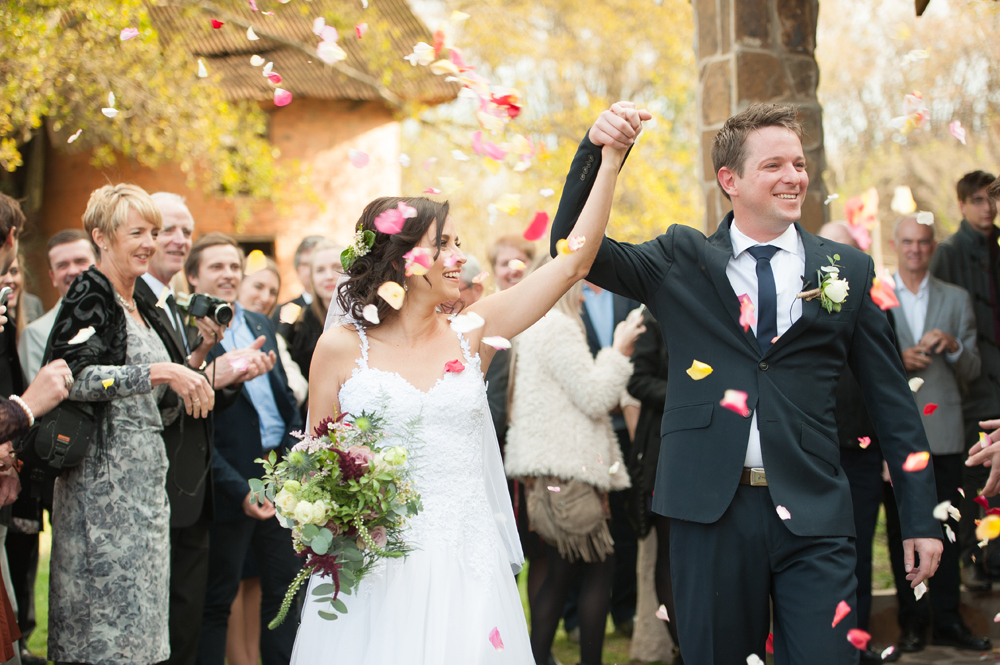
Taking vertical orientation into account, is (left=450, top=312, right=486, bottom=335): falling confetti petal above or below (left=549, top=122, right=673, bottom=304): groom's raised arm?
below

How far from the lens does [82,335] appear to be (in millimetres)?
3549

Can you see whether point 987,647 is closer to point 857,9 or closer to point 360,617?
point 360,617

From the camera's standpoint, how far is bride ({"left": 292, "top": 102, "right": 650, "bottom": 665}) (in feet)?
9.36

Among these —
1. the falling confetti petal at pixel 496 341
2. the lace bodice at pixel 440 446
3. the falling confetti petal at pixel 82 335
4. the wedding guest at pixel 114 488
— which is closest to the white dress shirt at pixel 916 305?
the falling confetti petal at pixel 496 341

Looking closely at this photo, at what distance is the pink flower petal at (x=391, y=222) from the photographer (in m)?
3.08

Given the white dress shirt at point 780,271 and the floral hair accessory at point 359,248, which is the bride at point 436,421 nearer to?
the floral hair accessory at point 359,248

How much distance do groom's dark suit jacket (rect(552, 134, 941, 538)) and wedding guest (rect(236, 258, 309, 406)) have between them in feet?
8.37

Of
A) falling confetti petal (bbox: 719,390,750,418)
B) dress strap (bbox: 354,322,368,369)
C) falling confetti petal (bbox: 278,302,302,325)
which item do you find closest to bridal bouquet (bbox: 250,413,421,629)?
dress strap (bbox: 354,322,368,369)

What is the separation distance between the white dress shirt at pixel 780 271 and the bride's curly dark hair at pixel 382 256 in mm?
1004

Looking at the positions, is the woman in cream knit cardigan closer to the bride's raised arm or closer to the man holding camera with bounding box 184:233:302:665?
the man holding camera with bounding box 184:233:302:665

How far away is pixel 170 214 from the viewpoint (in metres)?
4.48

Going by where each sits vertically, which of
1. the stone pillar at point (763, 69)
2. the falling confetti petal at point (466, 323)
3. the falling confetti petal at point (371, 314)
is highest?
the stone pillar at point (763, 69)

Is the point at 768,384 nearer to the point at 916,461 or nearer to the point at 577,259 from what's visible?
the point at 916,461

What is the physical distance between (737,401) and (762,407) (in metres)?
0.09
